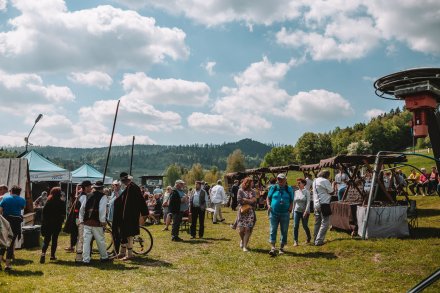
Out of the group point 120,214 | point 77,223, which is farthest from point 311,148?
point 120,214

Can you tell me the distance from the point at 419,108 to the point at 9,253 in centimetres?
850

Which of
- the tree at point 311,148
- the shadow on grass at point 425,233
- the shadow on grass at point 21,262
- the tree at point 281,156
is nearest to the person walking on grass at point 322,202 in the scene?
the shadow on grass at point 425,233

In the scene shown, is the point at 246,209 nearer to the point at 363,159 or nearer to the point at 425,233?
the point at 363,159

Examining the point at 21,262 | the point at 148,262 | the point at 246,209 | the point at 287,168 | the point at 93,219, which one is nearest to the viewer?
the point at 93,219

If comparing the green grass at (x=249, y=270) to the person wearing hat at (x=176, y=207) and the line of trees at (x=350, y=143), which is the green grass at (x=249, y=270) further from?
the line of trees at (x=350, y=143)

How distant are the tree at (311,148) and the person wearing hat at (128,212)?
304ft

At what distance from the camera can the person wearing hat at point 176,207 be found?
12859 millimetres

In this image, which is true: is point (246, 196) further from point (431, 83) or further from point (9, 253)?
point (431, 83)

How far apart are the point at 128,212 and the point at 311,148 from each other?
9375cm

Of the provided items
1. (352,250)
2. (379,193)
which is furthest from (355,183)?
(352,250)

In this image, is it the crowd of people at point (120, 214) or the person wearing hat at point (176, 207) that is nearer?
the crowd of people at point (120, 214)

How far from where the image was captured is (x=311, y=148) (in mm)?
99688

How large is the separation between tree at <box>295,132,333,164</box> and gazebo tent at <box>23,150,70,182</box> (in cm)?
8314

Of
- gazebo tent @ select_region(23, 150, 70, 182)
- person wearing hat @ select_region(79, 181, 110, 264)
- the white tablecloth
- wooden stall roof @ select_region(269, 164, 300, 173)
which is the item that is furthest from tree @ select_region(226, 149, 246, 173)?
person wearing hat @ select_region(79, 181, 110, 264)
